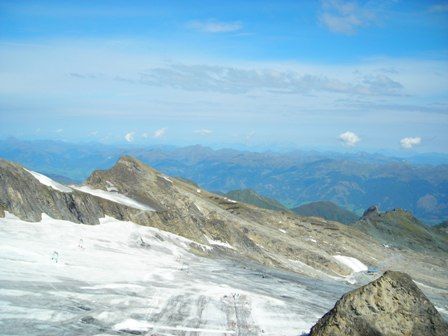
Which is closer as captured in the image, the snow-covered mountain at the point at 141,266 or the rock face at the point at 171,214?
the snow-covered mountain at the point at 141,266

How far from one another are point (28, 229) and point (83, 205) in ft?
45.6

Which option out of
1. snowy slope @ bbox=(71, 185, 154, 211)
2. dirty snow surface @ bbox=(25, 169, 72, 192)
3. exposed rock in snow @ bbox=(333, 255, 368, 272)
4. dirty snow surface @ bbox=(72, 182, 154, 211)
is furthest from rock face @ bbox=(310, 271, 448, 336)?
exposed rock in snow @ bbox=(333, 255, 368, 272)

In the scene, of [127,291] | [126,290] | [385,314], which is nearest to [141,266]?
[126,290]

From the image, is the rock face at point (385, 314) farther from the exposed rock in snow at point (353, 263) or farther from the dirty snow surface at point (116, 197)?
the exposed rock in snow at point (353, 263)

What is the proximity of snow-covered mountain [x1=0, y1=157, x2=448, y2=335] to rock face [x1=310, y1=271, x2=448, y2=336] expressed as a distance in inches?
354

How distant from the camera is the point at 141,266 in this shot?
157 feet

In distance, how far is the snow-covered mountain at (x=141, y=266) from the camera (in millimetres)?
30812

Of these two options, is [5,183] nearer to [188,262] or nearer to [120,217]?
[120,217]

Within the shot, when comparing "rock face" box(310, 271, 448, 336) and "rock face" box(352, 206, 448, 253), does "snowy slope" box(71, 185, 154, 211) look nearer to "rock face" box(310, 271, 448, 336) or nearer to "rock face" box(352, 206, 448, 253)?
"rock face" box(310, 271, 448, 336)

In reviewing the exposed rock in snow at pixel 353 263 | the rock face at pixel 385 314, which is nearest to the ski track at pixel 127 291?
the rock face at pixel 385 314

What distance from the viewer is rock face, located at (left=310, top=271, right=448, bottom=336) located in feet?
78.0

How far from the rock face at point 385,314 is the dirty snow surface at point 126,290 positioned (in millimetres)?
8996

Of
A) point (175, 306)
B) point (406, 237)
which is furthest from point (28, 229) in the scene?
point (406, 237)

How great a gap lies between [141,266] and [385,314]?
2909cm
